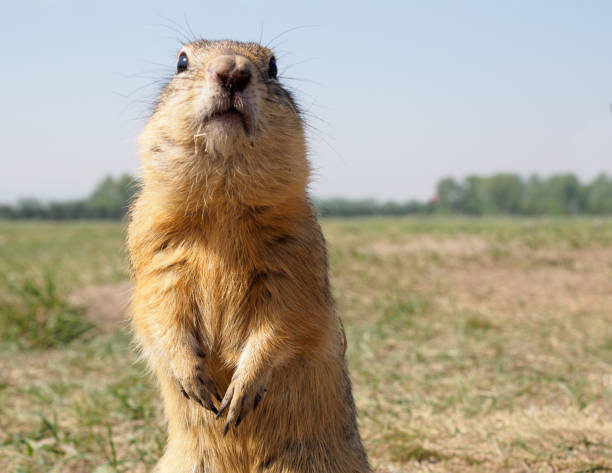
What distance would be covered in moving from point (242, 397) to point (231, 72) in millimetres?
1259

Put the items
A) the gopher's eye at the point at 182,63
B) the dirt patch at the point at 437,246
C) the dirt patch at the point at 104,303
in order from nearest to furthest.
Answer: the gopher's eye at the point at 182,63
the dirt patch at the point at 104,303
the dirt patch at the point at 437,246

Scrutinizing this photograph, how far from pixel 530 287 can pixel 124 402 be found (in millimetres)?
6613

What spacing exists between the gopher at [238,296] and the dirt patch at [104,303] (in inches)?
186

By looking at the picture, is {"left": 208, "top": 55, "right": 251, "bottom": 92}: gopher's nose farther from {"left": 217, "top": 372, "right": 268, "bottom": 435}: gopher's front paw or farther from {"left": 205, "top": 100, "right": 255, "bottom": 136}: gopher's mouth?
{"left": 217, "top": 372, "right": 268, "bottom": 435}: gopher's front paw

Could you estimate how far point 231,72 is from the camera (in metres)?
2.15

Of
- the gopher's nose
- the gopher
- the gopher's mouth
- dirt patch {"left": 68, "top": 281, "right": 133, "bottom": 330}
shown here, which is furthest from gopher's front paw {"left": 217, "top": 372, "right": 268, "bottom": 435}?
dirt patch {"left": 68, "top": 281, "right": 133, "bottom": 330}

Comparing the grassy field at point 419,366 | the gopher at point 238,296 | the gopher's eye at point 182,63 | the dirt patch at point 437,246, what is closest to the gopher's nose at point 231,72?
the gopher at point 238,296

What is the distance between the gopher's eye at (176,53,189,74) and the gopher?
0.26ft

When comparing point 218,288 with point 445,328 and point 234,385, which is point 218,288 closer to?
point 234,385

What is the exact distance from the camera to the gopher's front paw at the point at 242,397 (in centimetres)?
230

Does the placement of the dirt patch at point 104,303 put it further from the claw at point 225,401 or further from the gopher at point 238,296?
the claw at point 225,401

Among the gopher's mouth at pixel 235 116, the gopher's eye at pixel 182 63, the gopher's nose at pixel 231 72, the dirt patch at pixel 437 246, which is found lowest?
the dirt patch at pixel 437 246

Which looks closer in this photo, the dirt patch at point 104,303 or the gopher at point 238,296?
the gopher at point 238,296

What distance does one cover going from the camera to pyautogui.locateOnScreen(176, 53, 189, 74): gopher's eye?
2645mm
